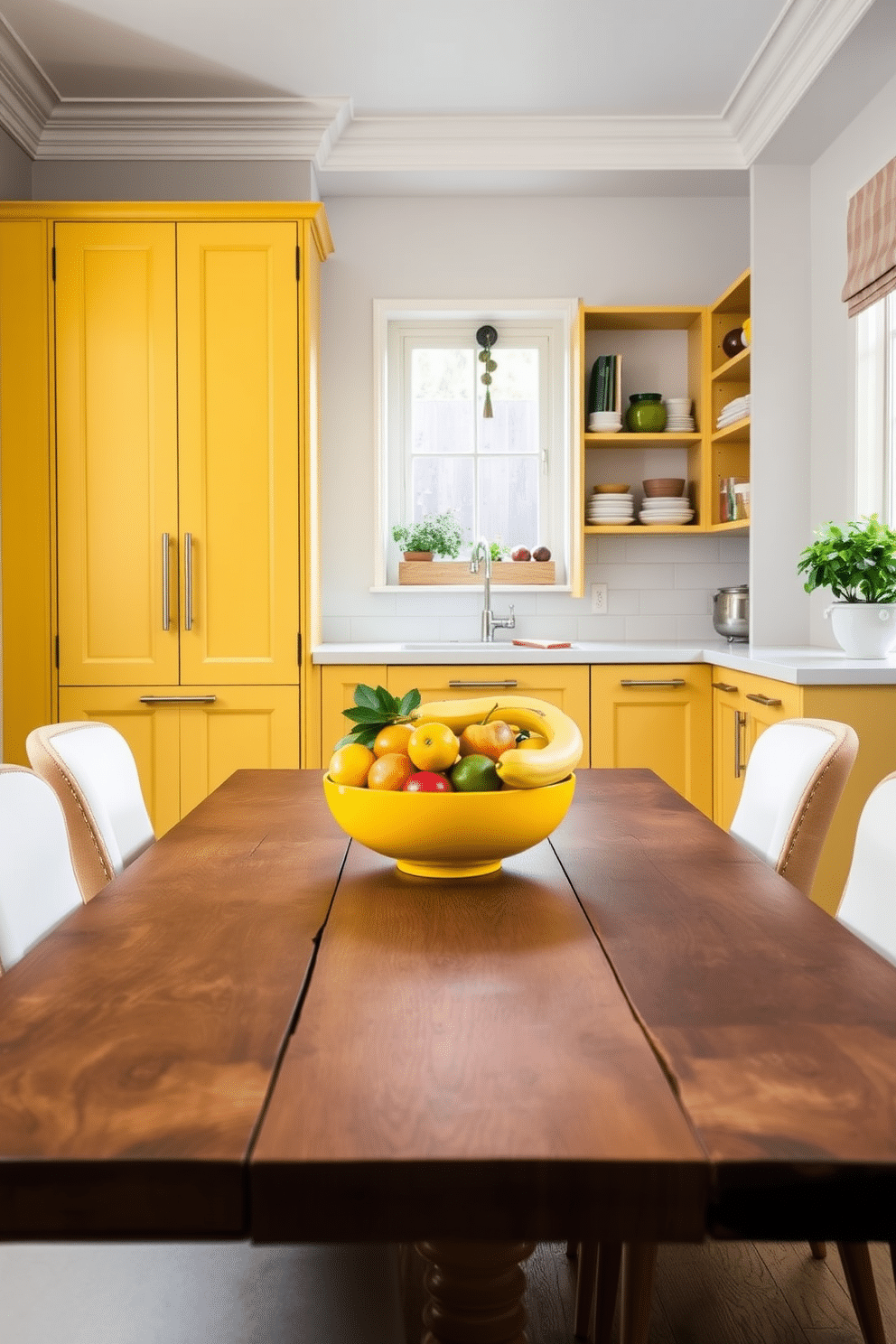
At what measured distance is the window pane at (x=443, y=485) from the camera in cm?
446

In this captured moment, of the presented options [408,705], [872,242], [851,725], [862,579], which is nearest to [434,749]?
[408,705]

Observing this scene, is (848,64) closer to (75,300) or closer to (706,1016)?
(75,300)

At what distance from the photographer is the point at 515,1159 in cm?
65

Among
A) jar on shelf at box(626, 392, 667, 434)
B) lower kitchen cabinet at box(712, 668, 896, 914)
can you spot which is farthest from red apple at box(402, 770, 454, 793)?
jar on shelf at box(626, 392, 667, 434)

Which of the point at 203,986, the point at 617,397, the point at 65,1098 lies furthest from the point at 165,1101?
the point at 617,397

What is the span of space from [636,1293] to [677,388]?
3678 mm

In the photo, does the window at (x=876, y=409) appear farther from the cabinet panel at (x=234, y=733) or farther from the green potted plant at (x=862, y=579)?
the cabinet panel at (x=234, y=733)

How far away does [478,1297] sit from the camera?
3.20 ft

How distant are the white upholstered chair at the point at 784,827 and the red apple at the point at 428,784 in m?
0.55

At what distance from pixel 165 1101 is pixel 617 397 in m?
3.78

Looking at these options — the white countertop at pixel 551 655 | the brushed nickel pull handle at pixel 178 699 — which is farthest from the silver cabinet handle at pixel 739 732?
the brushed nickel pull handle at pixel 178 699

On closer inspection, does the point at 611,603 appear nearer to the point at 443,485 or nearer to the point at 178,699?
the point at 443,485

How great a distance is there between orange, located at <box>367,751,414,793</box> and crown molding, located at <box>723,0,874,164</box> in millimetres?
2607

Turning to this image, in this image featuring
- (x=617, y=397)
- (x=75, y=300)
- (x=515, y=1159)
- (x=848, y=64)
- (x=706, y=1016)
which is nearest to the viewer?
(x=515, y=1159)
